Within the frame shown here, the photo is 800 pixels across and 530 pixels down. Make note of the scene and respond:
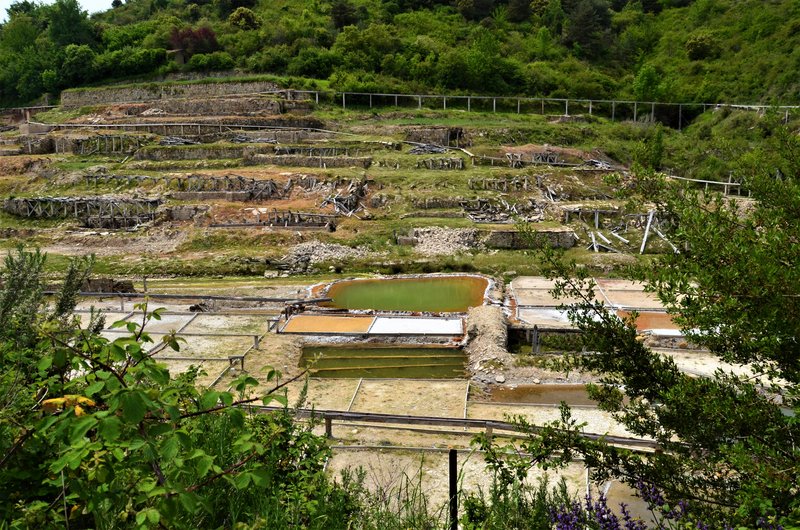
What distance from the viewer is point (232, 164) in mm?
33156

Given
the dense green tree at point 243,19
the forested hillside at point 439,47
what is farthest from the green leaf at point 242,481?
the dense green tree at point 243,19

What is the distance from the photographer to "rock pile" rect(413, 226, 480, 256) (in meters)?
25.0

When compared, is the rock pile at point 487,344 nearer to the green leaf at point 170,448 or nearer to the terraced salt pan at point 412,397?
the terraced salt pan at point 412,397

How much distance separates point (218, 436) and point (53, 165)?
35.9 m

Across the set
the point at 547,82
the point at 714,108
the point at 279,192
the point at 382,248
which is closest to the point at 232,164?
the point at 279,192

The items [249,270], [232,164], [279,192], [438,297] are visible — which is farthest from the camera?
[232,164]

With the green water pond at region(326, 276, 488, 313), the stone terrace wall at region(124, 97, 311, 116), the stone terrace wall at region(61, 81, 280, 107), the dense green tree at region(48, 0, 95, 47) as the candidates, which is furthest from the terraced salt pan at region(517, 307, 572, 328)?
the dense green tree at region(48, 0, 95, 47)

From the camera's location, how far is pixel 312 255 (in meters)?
24.4

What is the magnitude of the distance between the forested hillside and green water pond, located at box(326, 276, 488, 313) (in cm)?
2766

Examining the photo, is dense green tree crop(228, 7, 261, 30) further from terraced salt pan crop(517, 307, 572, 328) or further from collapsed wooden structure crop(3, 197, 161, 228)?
terraced salt pan crop(517, 307, 572, 328)

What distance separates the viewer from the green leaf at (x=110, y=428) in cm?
263

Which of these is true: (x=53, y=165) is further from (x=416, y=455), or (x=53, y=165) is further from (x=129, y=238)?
(x=416, y=455)

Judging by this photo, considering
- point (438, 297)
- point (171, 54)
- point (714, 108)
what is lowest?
point (438, 297)

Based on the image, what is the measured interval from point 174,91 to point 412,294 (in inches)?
1333
